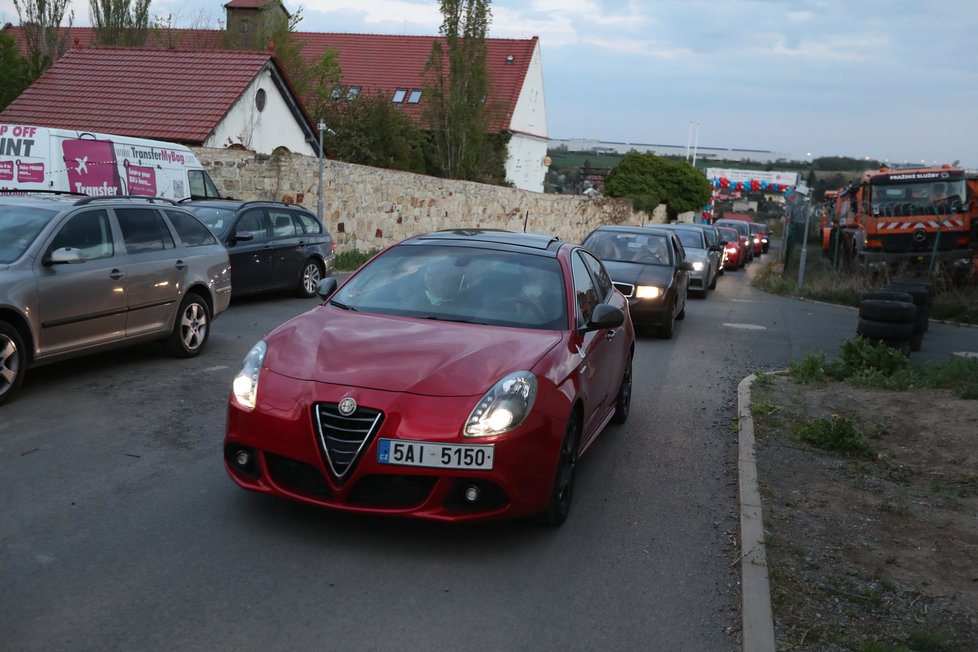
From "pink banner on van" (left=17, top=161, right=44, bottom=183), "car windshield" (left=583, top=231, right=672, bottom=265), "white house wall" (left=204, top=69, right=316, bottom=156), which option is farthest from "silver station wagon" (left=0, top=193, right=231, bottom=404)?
"white house wall" (left=204, top=69, right=316, bottom=156)

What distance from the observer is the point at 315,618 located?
415 cm

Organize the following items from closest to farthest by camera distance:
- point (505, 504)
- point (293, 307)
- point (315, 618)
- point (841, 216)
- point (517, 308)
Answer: point (315, 618)
point (505, 504)
point (517, 308)
point (293, 307)
point (841, 216)

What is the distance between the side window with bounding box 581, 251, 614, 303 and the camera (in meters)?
7.51

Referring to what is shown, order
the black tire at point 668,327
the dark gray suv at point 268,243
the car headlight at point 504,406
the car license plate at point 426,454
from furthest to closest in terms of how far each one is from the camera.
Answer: the dark gray suv at point 268,243 → the black tire at point 668,327 → the car headlight at point 504,406 → the car license plate at point 426,454

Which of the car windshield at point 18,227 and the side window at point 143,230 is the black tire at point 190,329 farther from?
the car windshield at point 18,227

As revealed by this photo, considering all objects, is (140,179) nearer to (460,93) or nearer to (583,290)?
(583,290)

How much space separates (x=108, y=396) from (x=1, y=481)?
2.49m

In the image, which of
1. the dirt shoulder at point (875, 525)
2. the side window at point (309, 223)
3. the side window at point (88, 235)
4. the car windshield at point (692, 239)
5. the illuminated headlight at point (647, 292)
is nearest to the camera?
the dirt shoulder at point (875, 525)

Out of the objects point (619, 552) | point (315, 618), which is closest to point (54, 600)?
point (315, 618)

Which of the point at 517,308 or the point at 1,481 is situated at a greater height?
the point at 517,308

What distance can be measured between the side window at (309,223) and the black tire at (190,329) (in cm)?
640

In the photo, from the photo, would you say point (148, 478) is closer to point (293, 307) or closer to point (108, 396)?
point (108, 396)

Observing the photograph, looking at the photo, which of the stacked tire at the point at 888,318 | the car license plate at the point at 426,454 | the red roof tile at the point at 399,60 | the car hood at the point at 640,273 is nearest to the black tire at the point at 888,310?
the stacked tire at the point at 888,318

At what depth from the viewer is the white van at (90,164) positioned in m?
15.0
